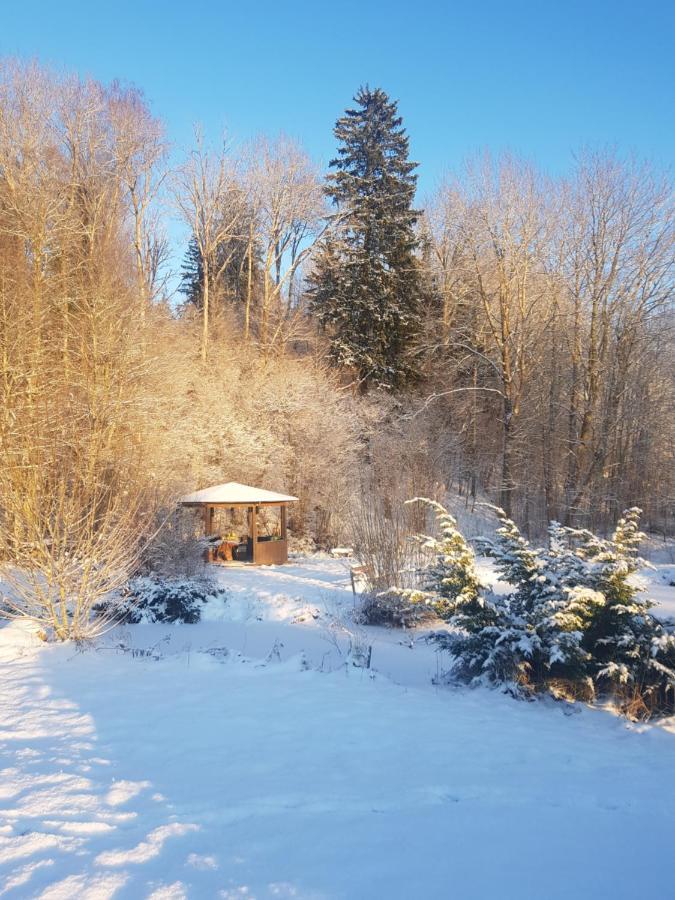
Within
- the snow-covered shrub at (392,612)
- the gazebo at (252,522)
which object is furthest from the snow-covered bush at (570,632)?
the gazebo at (252,522)

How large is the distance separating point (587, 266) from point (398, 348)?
7310 mm

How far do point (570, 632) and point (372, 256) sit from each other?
19.2m

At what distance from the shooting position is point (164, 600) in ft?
32.2

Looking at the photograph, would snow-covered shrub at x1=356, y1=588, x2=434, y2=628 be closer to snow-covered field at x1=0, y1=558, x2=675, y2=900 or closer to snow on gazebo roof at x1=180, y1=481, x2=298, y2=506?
snow-covered field at x1=0, y1=558, x2=675, y2=900

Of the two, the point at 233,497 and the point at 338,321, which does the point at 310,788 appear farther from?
the point at 338,321

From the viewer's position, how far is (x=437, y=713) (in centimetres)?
483

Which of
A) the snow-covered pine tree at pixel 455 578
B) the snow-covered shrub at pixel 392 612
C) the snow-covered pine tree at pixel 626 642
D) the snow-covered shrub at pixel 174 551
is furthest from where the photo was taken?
the snow-covered shrub at pixel 174 551

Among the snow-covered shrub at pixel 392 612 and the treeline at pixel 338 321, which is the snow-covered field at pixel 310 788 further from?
the treeline at pixel 338 321

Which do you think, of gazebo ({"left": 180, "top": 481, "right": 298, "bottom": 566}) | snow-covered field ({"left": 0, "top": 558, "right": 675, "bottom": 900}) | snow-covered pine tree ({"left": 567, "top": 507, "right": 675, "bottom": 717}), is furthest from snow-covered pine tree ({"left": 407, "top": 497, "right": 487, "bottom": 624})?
gazebo ({"left": 180, "top": 481, "right": 298, "bottom": 566})

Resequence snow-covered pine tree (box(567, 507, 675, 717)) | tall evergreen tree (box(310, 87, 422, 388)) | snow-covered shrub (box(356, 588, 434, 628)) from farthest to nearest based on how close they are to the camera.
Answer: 1. tall evergreen tree (box(310, 87, 422, 388))
2. snow-covered shrub (box(356, 588, 434, 628))
3. snow-covered pine tree (box(567, 507, 675, 717))

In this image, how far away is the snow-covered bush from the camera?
16.3ft

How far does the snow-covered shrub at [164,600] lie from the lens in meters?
9.53

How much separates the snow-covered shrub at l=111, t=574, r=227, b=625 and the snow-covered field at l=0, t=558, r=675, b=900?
132 inches

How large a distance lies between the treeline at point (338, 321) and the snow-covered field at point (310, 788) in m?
8.05
